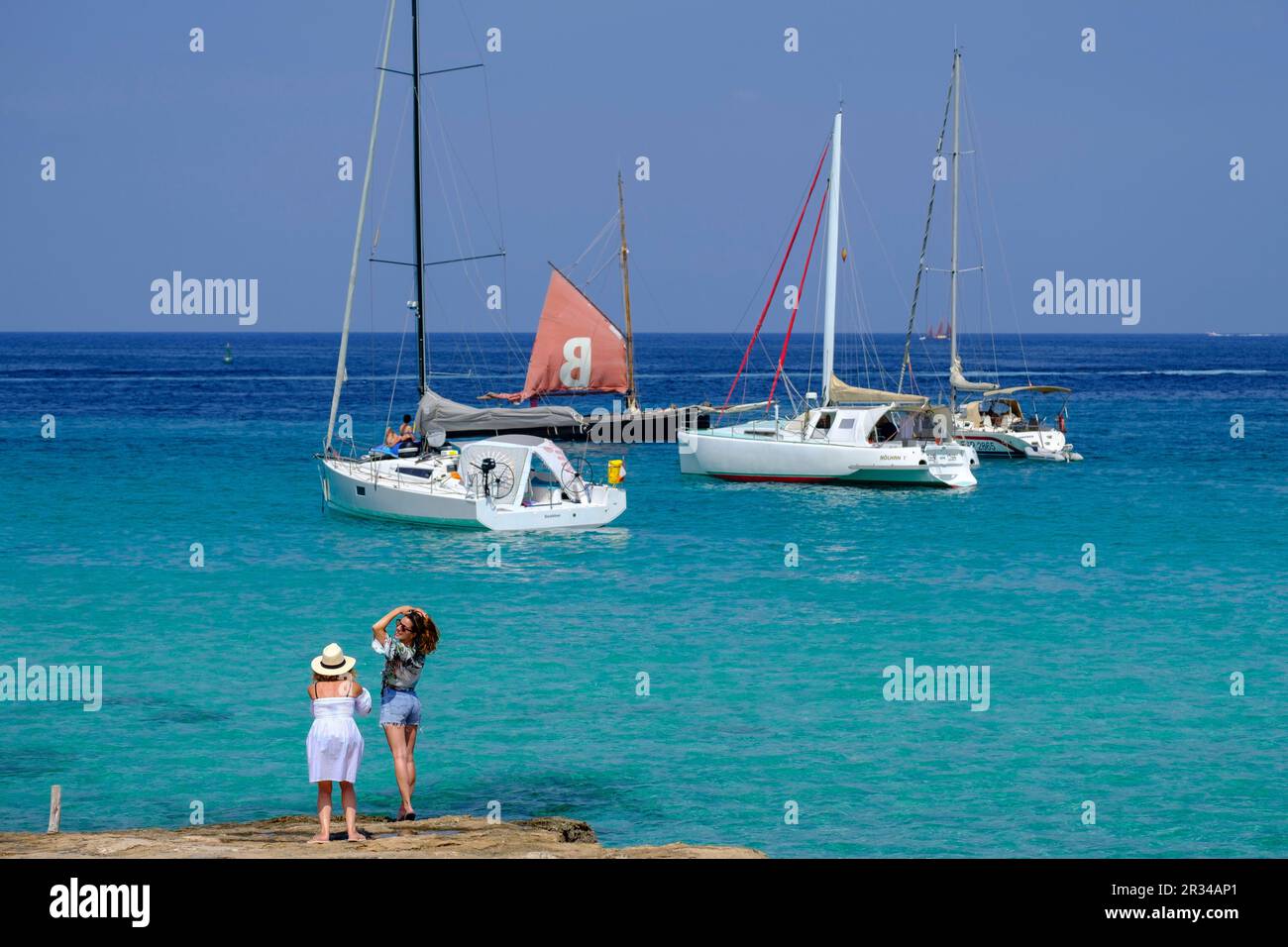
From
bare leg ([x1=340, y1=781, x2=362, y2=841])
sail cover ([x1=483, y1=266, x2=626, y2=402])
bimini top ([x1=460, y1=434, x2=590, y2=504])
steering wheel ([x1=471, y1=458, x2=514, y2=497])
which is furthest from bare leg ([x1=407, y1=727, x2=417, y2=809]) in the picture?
sail cover ([x1=483, y1=266, x2=626, y2=402])

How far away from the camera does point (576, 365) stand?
67.2 meters

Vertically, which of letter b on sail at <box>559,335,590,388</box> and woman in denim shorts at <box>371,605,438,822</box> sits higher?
letter b on sail at <box>559,335,590,388</box>

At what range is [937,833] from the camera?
1453 cm

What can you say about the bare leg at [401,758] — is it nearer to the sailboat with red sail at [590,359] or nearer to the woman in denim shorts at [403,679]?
the woman in denim shorts at [403,679]

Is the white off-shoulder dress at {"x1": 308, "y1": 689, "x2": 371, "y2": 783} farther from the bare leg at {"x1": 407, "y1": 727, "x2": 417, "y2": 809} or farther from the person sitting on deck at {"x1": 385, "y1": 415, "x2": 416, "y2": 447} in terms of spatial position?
the person sitting on deck at {"x1": 385, "y1": 415, "x2": 416, "y2": 447}

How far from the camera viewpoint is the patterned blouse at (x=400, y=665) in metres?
12.8

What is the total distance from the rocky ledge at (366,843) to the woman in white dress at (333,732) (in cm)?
40

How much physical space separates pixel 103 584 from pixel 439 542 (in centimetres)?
789

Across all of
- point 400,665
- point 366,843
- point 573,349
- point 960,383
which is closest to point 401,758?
point 400,665

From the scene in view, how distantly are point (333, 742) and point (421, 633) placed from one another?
1.24 metres

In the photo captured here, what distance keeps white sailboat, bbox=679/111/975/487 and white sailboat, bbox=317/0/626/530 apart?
1120 centimetres

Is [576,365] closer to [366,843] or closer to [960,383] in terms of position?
[960,383]

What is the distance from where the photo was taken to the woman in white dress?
471 inches
